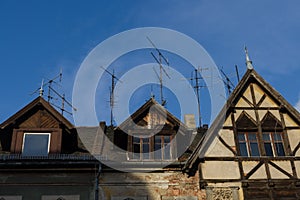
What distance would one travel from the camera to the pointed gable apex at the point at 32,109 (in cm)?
1606

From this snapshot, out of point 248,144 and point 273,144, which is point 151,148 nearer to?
point 248,144

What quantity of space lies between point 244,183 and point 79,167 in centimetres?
679

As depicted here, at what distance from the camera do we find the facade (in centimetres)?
1487

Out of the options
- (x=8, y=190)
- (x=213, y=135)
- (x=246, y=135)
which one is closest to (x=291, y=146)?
(x=246, y=135)

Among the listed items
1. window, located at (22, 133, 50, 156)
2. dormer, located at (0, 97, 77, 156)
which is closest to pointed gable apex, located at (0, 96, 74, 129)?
dormer, located at (0, 97, 77, 156)

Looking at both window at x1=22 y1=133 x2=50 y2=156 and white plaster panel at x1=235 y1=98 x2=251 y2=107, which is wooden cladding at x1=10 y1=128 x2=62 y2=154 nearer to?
window at x1=22 y1=133 x2=50 y2=156

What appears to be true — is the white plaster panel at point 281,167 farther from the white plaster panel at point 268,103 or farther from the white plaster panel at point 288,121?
the white plaster panel at point 268,103

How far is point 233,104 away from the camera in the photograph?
675 inches

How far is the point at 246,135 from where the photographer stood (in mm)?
16719

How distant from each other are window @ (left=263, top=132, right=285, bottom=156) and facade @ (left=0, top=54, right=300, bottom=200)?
4cm

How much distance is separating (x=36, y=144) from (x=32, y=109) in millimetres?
1655

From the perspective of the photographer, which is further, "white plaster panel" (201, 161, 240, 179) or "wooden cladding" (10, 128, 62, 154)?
"wooden cladding" (10, 128, 62, 154)

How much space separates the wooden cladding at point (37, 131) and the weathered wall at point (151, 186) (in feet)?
8.07

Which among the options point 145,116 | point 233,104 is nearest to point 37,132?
point 145,116
